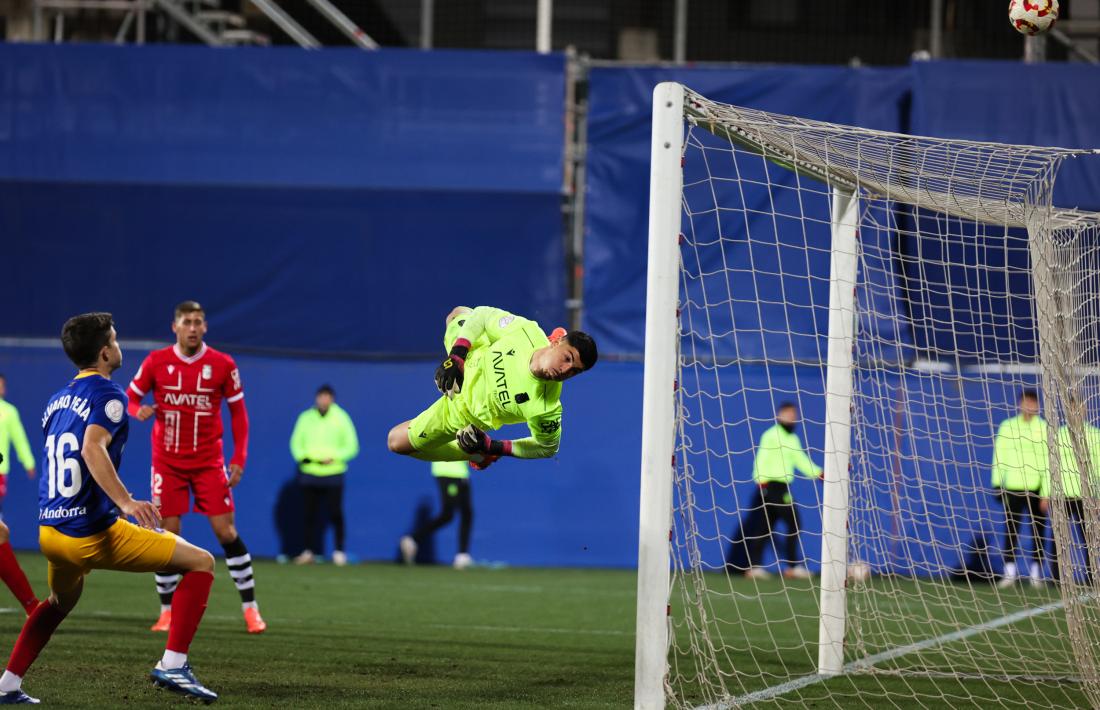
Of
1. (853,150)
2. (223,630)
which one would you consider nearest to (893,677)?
(853,150)

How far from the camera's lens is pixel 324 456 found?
51.9 feet

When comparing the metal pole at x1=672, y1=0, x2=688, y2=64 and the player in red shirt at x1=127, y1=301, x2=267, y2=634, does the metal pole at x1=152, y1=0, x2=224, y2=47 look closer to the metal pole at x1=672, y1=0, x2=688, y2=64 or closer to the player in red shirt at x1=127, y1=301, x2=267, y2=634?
the metal pole at x1=672, y1=0, x2=688, y2=64

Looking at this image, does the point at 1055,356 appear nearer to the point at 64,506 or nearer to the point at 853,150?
the point at 853,150

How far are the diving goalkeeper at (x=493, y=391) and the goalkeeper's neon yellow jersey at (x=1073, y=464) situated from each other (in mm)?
2960

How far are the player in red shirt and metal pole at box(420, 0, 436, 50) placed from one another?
873 centimetres

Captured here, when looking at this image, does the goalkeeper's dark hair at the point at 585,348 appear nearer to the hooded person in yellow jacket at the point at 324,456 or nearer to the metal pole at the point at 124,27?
the hooded person in yellow jacket at the point at 324,456

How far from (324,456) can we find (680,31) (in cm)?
710

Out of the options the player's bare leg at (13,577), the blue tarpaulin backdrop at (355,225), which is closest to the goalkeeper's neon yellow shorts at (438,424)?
the player's bare leg at (13,577)

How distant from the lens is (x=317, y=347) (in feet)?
54.3

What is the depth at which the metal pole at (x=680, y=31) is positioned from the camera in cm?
1727

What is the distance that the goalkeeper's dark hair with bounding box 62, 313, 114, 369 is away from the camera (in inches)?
257

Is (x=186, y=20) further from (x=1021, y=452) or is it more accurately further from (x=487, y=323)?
(x=1021, y=452)

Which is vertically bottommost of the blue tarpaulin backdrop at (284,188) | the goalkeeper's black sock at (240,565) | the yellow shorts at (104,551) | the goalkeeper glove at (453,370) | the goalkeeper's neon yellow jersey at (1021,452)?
the goalkeeper's black sock at (240,565)

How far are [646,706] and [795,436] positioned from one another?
380 inches
